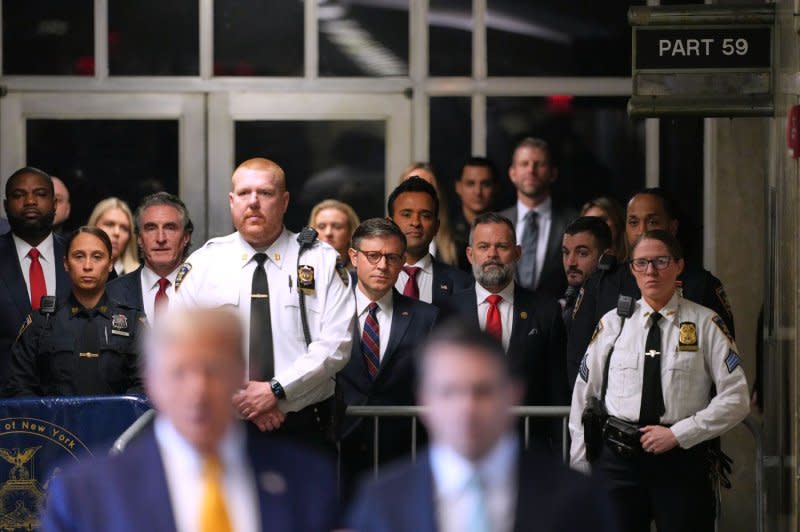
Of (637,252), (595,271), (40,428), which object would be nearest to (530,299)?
(595,271)

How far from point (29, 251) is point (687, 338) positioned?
3.81 meters

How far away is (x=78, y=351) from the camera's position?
7.88 meters

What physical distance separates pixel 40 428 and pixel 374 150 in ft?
15.9

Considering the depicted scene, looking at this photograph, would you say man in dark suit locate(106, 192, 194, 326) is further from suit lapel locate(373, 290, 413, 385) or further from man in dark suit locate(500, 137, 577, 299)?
man in dark suit locate(500, 137, 577, 299)

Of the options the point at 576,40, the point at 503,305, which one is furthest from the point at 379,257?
the point at 576,40

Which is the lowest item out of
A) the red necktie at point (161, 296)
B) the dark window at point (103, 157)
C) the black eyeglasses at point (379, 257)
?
the red necktie at point (161, 296)

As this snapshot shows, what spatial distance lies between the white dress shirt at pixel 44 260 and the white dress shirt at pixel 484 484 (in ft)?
19.1

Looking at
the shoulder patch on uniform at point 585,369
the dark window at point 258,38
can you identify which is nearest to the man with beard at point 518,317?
the shoulder patch on uniform at point 585,369

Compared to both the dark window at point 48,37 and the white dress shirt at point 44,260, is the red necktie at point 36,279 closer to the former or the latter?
the white dress shirt at point 44,260

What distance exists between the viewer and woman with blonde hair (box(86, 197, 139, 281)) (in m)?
10.0

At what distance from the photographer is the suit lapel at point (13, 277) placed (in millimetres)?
8922

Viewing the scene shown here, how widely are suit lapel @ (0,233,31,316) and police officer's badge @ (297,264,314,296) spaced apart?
1.92 m

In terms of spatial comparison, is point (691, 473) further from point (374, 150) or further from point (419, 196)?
point (374, 150)

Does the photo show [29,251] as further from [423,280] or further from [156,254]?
[423,280]
